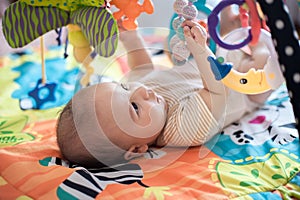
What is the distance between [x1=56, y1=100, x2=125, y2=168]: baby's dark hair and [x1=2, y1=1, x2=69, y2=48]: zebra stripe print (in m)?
0.18

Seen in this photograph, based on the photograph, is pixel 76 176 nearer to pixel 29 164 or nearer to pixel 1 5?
pixel 29 164

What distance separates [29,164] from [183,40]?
0.37 meters

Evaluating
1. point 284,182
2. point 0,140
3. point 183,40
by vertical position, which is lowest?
point 284,182

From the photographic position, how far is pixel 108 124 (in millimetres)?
961

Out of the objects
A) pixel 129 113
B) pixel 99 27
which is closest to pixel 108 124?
pixel 129 113

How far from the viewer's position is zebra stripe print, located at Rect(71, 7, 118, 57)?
0.96 m

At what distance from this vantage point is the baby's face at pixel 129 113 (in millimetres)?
961

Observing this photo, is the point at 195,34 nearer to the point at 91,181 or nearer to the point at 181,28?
the point at 181,28

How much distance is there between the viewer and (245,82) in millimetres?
960

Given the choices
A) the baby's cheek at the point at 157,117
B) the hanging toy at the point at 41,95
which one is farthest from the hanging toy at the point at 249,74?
the hanging toy at the point at 41,95

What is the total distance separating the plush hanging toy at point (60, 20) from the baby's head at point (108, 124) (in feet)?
0.31

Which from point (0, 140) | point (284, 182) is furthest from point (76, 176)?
point (284, 182)

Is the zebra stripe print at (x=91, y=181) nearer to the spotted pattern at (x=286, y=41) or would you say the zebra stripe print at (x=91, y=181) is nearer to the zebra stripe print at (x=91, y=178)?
the zebra stripe print at (x=91, y=178)

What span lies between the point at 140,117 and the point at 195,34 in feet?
0.66
